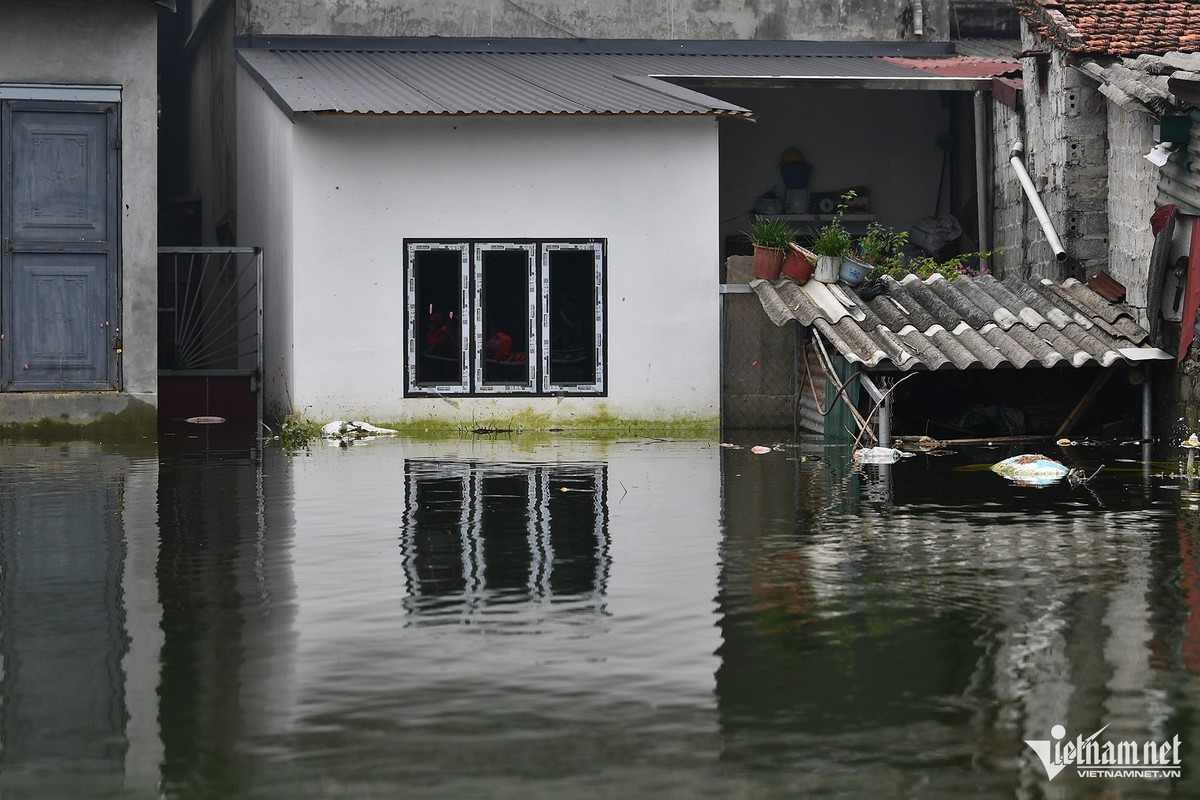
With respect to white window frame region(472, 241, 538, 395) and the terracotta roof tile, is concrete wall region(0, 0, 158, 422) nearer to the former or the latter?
white window frame region(472, 241, 538, 395)

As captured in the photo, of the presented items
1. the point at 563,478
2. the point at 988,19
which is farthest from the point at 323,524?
the point at 988,19

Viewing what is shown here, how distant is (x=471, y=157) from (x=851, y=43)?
22.2 feet

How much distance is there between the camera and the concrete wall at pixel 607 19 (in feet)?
66.7

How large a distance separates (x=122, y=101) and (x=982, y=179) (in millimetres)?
9743

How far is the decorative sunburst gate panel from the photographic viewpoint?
59.9ft

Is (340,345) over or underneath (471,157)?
underneath

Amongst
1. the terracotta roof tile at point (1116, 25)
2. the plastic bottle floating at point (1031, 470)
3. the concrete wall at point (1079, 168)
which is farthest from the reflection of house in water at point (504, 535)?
the terracotta roof tile at point (1116, 25)

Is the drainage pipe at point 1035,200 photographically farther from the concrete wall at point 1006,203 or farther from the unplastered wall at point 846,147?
the unplastered wall at point 846,147

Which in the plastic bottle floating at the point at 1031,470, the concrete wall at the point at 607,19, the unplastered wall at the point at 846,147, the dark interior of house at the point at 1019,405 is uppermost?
the concrete wall at the point at 607,19

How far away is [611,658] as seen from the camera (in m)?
6.11

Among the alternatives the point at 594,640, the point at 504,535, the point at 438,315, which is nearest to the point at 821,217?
the point at 438,315

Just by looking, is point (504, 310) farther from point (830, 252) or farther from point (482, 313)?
point (830, 252)

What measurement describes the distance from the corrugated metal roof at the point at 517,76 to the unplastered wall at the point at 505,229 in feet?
1.20

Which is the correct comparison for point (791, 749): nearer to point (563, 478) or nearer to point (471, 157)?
point (563, 478)
